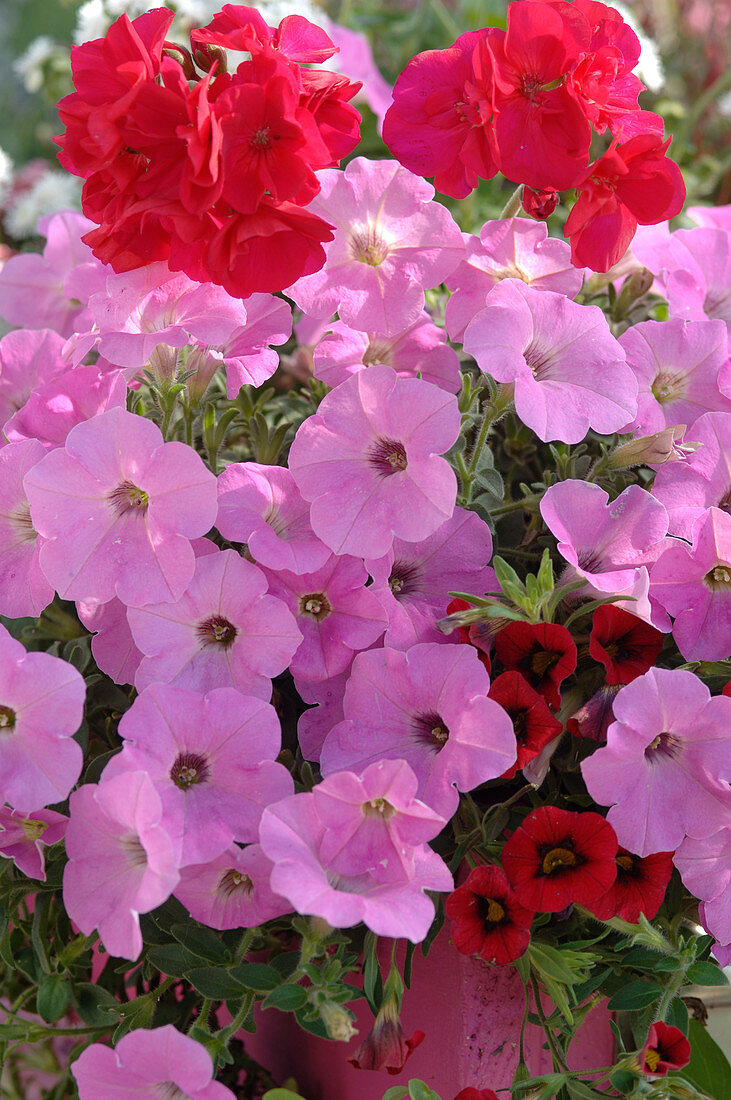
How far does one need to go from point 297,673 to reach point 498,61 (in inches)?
13.6

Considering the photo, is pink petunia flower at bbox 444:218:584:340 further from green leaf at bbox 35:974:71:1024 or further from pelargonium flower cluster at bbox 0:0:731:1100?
green leaf at bbox 35:974:71:1024

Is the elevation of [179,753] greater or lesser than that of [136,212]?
lesser

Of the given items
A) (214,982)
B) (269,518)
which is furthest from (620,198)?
(214,982)

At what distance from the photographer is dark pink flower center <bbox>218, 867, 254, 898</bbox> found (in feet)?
1.62

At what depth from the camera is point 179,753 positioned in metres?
0.48

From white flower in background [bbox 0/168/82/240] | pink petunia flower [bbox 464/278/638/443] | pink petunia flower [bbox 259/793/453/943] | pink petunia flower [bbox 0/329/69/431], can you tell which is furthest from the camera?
white flower in background [bbox 0/168/82/240]

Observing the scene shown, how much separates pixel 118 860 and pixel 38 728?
0.07 meters

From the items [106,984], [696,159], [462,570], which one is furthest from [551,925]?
[696,159]

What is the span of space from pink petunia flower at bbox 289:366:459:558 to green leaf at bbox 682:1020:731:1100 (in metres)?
0.35

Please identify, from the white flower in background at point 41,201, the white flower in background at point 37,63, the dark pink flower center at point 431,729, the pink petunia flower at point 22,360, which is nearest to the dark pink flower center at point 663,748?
the dark pink flower center at point 431,729

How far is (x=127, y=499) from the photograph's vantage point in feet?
1.73

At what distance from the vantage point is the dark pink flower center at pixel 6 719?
1.62 ft

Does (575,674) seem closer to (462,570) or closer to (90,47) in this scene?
(462,570)

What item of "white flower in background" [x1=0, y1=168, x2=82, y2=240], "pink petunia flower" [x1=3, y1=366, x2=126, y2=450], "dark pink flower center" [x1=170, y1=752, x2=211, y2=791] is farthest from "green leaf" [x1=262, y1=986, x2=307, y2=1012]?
"white flower in background" [x1=0, y1=168, x2=82, y2=240]
